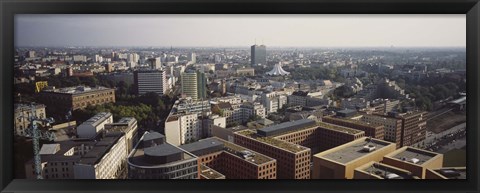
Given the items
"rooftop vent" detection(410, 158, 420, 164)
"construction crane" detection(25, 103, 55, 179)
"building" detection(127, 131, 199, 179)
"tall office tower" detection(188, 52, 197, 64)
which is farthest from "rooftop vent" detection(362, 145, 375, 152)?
"construction crane" detection(25, 103, 55, 179)

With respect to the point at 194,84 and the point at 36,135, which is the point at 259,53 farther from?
the point at 36,135

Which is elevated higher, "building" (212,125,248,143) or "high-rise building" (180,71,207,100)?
"high-rise building" (180,71,207,100)

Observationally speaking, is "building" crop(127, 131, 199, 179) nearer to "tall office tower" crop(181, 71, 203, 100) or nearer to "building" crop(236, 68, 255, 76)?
"tall office tower" crop(181, 71, 203, 100)

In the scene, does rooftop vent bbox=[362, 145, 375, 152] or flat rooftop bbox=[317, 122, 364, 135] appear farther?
flat rooftop bbox=[317, 122, 364, 135]

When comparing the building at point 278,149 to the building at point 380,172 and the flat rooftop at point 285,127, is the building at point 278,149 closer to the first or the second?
the flat rooftop at point 285,127

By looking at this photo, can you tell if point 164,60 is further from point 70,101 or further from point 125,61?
point 70,101

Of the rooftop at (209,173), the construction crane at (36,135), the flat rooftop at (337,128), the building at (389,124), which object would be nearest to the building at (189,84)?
the rooftop at (209,173)
